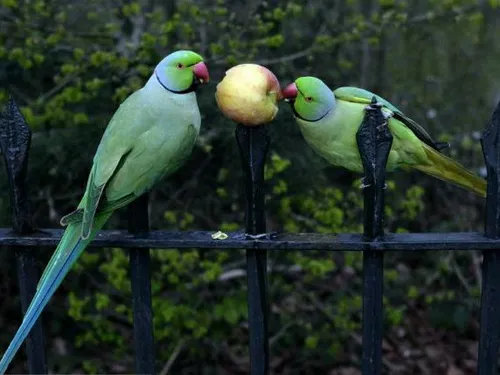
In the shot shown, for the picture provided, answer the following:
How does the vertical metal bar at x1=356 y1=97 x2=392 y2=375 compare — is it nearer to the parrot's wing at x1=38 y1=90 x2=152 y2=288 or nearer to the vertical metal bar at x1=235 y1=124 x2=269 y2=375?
the vertical metal bar at x1=235 y1=124 x2=269 y2=375

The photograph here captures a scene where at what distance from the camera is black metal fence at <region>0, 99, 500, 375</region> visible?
5.07ft

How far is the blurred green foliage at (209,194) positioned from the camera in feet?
8.50

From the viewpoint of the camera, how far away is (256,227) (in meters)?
1.62

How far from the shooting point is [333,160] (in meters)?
1.60

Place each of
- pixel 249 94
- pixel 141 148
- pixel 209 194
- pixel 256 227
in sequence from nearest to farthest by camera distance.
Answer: pixel 249 94, pixel 141 148, pixel 256 227, pixel 209 194

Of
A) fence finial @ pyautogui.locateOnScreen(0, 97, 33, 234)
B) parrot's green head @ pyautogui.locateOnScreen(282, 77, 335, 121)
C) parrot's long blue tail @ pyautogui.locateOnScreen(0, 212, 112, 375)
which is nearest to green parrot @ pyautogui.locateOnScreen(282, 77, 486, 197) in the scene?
parrot's green head @ pyautogui.locateOnScreen(282, 77, 335, 121)

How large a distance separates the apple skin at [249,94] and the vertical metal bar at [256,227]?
0.10m

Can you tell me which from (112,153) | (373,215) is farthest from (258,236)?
(112,153)

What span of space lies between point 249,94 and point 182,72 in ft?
0.59

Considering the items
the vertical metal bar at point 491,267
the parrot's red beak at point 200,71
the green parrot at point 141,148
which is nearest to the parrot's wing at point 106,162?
the green parrot at point 141,148

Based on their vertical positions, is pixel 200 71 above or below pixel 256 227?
above

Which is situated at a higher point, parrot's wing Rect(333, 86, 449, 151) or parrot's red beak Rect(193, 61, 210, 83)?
parrot's red beak Rect(193, 61, 210, 83)

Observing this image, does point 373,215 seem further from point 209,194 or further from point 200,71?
point 209,194

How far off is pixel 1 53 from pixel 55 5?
1.16 ft
